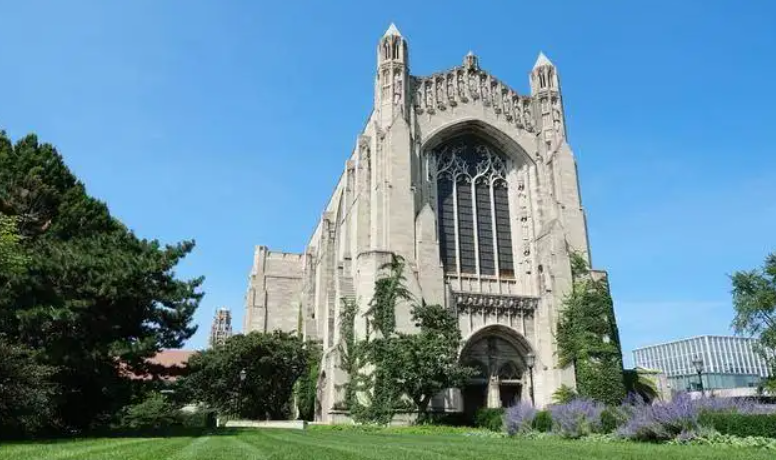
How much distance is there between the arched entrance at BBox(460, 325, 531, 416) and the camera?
3194 cm

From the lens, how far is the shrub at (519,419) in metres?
19.8

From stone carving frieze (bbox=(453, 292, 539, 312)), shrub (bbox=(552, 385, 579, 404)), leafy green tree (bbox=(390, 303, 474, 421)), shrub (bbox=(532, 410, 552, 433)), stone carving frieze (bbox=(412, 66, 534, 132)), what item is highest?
stone carving frieze (bbox=(412, 66, 534, 132))

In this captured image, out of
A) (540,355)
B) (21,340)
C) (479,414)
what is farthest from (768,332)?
(21,340)

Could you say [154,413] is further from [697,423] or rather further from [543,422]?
[697,423]

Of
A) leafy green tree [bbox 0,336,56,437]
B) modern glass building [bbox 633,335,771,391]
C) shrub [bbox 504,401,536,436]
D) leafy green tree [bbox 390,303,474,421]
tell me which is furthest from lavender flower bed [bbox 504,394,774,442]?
modern glass building [bbox 633,335,771,391]

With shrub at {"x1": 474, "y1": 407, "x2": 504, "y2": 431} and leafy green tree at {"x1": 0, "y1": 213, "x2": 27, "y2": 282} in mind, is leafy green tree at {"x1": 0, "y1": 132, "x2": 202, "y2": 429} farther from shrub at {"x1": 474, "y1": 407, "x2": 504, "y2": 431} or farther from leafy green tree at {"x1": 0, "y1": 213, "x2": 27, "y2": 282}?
shrub at {"x1": 474, "y1": 407, "x2": 504, "y2": 431}

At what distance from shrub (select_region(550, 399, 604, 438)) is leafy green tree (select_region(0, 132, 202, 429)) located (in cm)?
1272

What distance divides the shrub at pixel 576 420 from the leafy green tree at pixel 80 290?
12718mm

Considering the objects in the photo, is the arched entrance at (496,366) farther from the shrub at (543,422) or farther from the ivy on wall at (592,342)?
the shrub at (543,422)

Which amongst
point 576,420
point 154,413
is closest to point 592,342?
point 576,420

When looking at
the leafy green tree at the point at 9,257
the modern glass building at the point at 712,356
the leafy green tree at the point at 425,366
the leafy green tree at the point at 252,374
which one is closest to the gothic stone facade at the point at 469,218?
the leafy green tree at the point at 425,366

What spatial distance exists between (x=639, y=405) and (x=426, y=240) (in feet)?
55.9

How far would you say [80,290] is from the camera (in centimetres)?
1834

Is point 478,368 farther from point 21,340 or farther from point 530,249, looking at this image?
point 21,340
